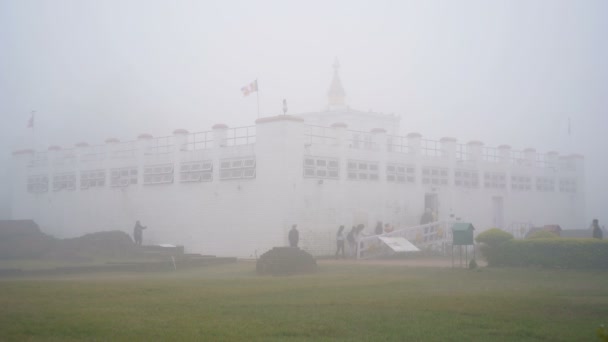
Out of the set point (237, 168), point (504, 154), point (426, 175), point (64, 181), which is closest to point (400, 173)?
point (426, 175)

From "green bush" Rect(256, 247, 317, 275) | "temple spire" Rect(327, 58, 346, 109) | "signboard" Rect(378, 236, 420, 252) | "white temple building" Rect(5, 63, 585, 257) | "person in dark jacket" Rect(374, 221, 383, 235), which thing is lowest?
"green bush" Rect(256, 247, 317, 275)

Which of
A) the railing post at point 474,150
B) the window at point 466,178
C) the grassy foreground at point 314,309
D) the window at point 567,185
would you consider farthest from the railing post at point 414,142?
the grassy foreground at point 314,309

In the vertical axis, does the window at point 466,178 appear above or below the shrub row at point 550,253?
above

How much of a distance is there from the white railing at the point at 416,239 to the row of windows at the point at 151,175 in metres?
6.60

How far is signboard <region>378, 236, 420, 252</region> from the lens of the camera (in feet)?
97.8

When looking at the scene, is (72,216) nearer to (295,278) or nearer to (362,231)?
(362,231)

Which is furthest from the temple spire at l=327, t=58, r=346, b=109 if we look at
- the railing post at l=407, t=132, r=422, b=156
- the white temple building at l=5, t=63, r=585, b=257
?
the railing post at l=407, t=132, r=422, b=156

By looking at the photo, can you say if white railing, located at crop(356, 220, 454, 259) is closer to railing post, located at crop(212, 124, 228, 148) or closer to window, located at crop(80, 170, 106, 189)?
railing post, located at crop(212, 124, 228, 148)

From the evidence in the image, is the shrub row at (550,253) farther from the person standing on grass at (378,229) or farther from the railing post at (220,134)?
the railing post at (220,134)

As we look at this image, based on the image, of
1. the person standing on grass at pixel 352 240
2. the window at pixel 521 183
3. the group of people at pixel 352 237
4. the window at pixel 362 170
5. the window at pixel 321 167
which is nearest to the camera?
the group of people at pixel 352 237

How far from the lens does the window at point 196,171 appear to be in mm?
34688

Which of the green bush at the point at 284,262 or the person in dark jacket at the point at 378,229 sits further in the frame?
the person in dark jacket at the point at 378,229

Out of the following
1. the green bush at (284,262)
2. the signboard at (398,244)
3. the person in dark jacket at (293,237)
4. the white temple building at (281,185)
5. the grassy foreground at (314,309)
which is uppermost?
the white temple building at (281,185)

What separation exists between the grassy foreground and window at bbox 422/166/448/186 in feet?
61.8
